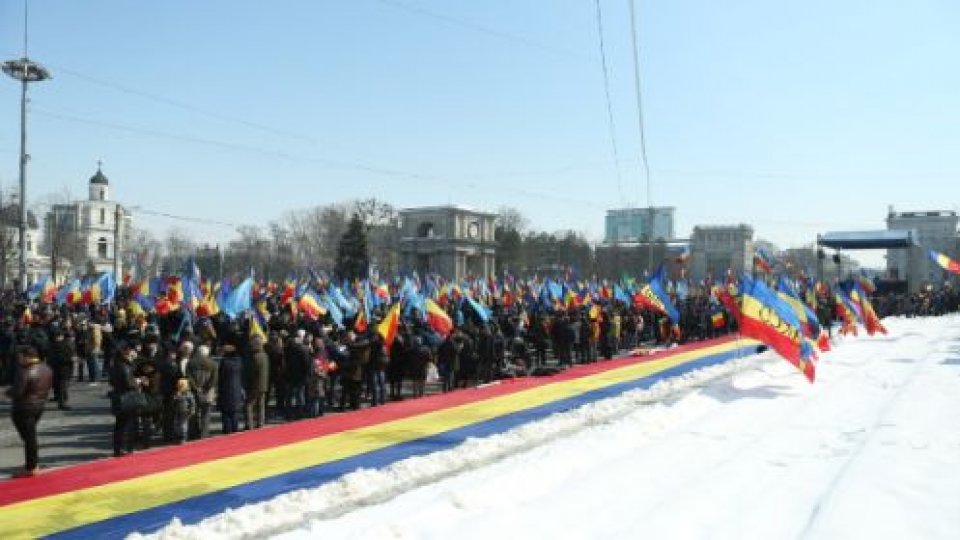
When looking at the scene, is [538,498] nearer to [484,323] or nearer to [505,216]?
[484,323]

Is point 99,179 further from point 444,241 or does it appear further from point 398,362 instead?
point 398,362

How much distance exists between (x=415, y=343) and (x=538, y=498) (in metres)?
8.32

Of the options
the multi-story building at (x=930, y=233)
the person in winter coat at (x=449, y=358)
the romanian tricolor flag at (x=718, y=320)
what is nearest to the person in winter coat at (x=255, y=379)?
the person in winter coat at (x=449, y=358)

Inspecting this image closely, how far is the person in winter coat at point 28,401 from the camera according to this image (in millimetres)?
9281

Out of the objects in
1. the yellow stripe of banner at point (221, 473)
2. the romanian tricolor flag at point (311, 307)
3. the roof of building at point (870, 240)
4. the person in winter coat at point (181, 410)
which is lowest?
the yellow stripe of banner at point (221, 473)

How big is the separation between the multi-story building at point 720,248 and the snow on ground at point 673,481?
9687 centimetres

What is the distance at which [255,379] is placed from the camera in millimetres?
12570

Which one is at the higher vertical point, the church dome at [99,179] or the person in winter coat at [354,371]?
the church dome at [99,179]

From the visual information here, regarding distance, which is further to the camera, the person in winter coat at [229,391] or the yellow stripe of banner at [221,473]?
the person in winter coat at [229,391]

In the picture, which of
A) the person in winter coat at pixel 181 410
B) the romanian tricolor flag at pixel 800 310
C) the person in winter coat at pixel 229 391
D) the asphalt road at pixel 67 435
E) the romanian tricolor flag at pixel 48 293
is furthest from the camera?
the romanian tricolor flag at pixel 48 293

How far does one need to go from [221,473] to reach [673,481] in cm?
493

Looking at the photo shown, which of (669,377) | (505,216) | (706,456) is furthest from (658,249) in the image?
(706,456)

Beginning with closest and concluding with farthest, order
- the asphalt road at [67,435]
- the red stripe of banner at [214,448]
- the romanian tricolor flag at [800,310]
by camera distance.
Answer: the red stripe of banner at [214,448] < the asphalt road at [67,435] < the romanian tricolor flag at [800,310]

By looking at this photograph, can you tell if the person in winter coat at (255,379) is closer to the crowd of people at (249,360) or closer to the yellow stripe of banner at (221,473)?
the crowd of people at (249,360)
